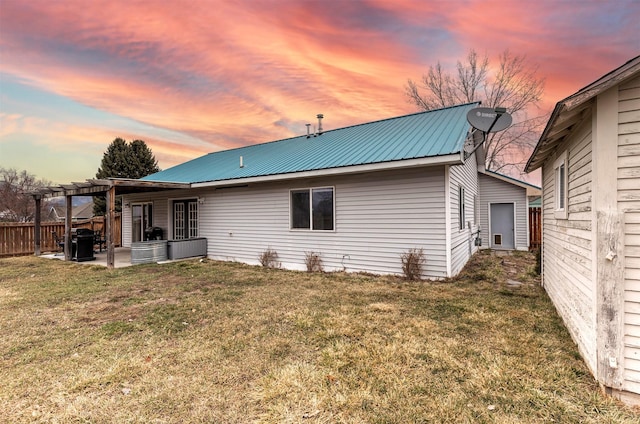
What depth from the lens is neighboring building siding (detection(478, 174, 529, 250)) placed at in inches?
512

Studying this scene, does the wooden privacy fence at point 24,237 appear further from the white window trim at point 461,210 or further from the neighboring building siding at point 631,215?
the neighboring building siding at point 631,215

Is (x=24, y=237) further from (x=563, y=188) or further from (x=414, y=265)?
(x=563, y=188)

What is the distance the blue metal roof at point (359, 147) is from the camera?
7476 millimetres

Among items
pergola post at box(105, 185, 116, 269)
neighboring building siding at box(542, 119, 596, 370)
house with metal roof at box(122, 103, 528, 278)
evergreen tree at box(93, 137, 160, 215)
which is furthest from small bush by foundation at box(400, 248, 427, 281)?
evergreen tree at box(93, 137, 160, 215)

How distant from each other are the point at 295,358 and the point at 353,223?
5.18 metres

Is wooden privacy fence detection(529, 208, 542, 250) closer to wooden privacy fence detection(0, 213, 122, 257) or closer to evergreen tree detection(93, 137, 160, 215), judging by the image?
wooden privacy fence detection(0, 213, 122, 257)

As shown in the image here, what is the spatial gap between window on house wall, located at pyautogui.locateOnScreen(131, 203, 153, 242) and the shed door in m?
15.5

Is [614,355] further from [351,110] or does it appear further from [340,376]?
[351,110]

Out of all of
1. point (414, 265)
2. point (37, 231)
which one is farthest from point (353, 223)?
point (37, 231)

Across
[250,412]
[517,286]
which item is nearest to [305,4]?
[517,286]

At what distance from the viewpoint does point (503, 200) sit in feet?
43.5

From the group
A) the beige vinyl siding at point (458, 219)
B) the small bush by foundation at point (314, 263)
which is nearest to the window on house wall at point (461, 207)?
the beige vinyl siding at point (458, 219)

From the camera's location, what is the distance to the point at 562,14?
9.27m

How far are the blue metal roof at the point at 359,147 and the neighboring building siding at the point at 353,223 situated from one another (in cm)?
50
